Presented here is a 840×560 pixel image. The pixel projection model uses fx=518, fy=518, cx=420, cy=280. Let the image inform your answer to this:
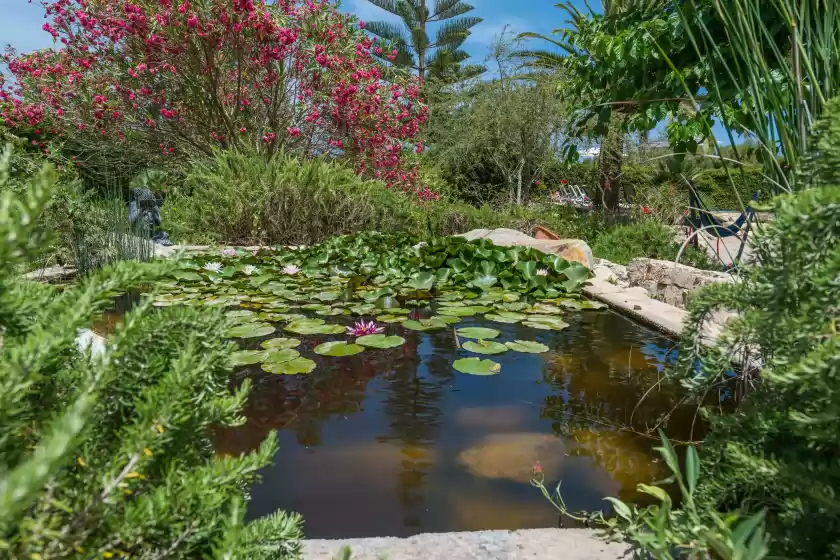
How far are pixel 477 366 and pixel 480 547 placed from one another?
1239 mm

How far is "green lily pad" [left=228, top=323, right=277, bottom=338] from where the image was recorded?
2659 millimetres

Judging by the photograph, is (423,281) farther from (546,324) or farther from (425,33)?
(425,33)

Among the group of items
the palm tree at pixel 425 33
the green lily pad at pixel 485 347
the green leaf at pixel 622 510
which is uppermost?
the palm tree at pixel 425 33

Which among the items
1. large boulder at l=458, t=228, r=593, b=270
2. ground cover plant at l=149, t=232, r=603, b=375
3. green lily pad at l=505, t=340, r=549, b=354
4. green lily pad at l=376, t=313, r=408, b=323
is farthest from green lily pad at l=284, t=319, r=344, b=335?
large boulder at l=458, t=228, r=593, b=270

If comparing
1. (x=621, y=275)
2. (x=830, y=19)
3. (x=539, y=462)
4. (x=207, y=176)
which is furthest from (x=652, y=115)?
(x=207, y=176)

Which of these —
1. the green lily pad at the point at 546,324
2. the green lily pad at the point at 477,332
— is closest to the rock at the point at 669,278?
the green lily pad at the point at 546,324

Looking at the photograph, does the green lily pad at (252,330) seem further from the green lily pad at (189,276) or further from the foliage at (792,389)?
the foliage at (792,389)

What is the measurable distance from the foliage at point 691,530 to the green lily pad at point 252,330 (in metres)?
1.92

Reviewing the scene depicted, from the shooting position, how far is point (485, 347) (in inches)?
98.8

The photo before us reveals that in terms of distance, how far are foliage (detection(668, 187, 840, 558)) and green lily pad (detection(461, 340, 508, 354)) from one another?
149 centimetres

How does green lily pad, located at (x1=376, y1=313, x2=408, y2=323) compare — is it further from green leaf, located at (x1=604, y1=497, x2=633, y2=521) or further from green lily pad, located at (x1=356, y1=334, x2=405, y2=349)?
green leaf, located at (x1=604, y1=497, x2=633, y2=521)

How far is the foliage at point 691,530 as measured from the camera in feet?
2.02

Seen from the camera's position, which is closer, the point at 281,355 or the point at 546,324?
the point at 281,355

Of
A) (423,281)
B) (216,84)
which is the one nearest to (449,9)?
(216,84)
